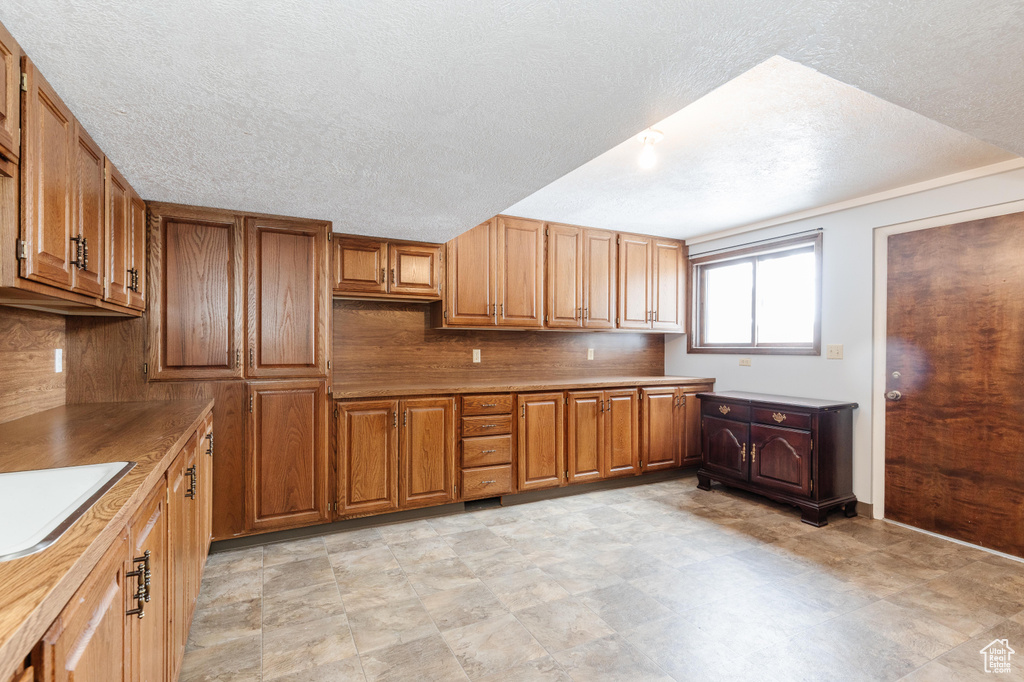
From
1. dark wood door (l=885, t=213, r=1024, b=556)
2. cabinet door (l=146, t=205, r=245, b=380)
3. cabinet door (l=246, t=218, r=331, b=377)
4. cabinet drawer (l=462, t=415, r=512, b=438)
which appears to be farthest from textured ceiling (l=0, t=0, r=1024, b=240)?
cabinet drawer (l=462, t=415, r=512, b=438)

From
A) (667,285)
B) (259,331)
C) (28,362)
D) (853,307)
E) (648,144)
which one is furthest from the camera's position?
(667,285)

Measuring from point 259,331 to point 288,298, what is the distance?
27cm

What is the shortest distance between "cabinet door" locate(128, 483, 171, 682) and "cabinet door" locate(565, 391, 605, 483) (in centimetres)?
297

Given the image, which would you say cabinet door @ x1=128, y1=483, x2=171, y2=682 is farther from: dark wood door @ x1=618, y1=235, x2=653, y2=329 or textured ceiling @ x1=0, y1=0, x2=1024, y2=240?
dark wood door @ x1=618, y1=235, x2=653, y2=329

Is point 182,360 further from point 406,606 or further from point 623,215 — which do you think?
point 623,215

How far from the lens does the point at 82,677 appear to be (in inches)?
31.5

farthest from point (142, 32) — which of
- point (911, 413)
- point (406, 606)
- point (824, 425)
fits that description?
point (911, 413)

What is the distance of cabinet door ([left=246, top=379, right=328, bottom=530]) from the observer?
3.00 meters

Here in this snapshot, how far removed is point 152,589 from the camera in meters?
1.28

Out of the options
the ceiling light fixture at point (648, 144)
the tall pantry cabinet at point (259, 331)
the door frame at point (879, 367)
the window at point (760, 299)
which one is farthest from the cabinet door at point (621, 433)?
the tall pantry cabinet at point (259, 331)

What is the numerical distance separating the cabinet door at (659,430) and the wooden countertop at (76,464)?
3326 millimetres

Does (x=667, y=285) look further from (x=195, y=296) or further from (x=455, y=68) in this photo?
(x=195, y=296)

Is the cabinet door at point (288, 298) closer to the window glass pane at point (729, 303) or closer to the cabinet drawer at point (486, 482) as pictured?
the cabinet drawer at point (486, 482)
